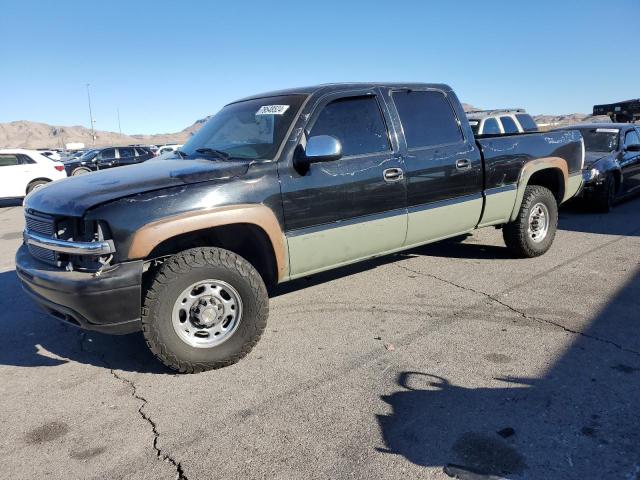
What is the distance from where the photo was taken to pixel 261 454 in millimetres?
2615

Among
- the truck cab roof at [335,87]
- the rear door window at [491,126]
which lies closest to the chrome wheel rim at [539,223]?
the truck cab roof at [335,87]

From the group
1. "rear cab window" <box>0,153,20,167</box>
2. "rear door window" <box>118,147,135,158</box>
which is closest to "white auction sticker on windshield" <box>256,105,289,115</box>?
"rear cab window" <box>0,153,20,167</box>

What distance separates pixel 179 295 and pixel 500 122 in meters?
10.7

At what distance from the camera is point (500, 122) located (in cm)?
1212

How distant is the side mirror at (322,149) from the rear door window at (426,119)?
3.61ft

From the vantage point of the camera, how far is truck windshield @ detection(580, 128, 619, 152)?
965 centimetres

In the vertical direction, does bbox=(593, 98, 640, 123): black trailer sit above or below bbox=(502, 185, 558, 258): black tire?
above

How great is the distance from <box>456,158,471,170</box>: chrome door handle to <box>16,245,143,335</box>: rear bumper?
3.18 metres

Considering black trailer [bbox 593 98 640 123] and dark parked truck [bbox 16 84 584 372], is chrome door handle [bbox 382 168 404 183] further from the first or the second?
black trailer [bbox 593 98 640 123]

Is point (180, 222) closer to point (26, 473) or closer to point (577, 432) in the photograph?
point (26, 473)

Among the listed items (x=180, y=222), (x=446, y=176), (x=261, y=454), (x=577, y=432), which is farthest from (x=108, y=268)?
(x=446, y=176)

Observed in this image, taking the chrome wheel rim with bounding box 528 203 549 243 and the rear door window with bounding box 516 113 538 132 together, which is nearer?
the chrome wheel rim with bounding box 528 203 549 243

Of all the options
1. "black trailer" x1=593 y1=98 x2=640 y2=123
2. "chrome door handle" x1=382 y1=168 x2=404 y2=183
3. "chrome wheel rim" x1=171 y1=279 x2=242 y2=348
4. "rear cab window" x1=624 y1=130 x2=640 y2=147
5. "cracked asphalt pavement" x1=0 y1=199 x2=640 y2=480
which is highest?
"black trailer" x1=593 y1=98 x2=640 y2=123

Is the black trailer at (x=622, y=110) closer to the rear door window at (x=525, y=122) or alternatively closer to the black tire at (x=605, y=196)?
the rear door window at (x=525, y=122)
